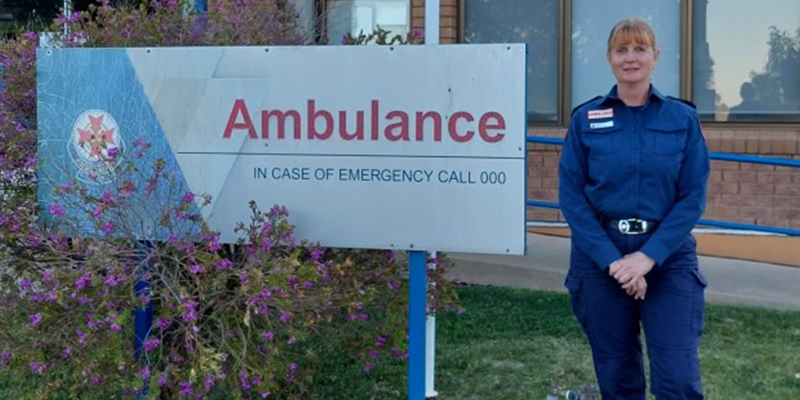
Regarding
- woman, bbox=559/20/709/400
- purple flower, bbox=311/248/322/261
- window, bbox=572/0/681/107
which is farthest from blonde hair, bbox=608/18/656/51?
window, bbox=572/0/681/107

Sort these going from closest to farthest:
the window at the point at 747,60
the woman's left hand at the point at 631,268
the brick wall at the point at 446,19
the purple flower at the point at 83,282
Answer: the woman's left hand at the point at 631,268
the purple flower at the point at 83,282
the window at the point at 747,60
the brick wall at the point at 446,19

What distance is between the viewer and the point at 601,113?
3750 mm

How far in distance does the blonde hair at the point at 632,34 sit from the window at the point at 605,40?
5.31 metres

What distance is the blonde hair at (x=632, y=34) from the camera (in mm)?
3650

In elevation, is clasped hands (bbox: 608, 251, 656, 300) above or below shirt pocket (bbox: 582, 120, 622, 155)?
below

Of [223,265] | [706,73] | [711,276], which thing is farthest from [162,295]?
[706,73]

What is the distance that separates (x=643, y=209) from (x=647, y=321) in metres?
0.41

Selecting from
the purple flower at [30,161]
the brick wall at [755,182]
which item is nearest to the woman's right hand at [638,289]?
the purple flower at [30,161]

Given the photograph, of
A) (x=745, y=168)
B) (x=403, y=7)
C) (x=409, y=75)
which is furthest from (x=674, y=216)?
(x=403, y=7)

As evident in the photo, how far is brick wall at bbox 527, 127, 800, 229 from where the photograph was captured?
8.49 m

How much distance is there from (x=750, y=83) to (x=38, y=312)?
6.61 meters

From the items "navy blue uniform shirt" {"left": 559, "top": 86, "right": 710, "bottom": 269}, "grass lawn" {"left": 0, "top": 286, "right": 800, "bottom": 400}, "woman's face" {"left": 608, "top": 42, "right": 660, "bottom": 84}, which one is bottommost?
"grass lawn" {"left": 0, "top": 286, "right": 800, "bottom": 400}

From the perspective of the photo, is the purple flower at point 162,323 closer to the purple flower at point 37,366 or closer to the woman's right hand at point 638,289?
the purple flower at point 37,366

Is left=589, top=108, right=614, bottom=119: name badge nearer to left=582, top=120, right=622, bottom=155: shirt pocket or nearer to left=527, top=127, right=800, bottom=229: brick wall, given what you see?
left=582, top=120, right=622, bottom=155: shirt pocket
